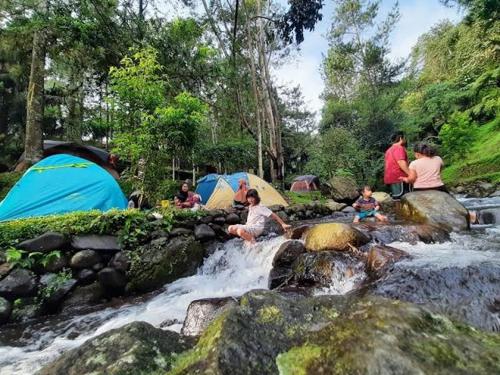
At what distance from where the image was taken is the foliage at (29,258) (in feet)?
16.5

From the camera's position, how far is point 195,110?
8.41 metres

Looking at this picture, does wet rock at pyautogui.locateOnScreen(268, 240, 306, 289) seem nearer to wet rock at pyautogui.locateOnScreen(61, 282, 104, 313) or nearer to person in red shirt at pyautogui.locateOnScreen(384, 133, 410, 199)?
wet rock at pyautogui.locateOnScreen(61, 282, 104, 313)

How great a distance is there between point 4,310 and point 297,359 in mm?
4989

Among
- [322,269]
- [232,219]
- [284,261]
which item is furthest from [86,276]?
[322,269]

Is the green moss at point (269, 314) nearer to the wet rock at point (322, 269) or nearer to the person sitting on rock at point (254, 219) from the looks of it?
the wet rock at point (322, 269)

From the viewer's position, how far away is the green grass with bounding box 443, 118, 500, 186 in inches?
625

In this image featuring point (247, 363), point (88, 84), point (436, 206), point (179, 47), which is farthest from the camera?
point (88, 84)

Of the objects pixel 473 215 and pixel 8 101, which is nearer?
pixel 473 215

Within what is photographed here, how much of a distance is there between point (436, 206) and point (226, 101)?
11.5 metres

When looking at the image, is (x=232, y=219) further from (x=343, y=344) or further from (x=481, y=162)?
(x=481, y=162)

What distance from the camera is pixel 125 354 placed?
1700 millimetres

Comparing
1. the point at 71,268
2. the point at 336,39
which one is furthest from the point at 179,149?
the point at 336,39

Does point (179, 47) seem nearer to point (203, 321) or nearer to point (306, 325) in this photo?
point (203, 321)

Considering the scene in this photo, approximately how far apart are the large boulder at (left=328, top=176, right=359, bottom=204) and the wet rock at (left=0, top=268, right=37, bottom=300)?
11.5 metres
